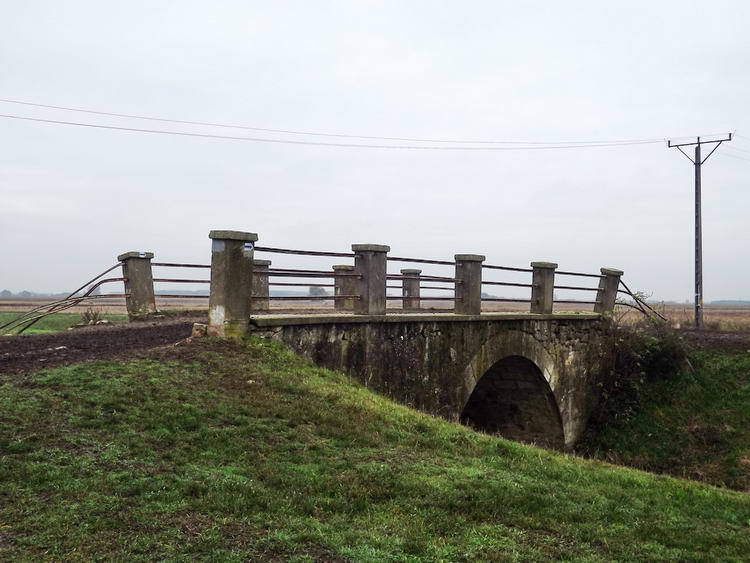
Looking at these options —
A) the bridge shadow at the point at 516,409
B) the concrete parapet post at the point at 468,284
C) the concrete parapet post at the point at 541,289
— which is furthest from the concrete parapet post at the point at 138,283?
the concrete parapet post at the point at 541,289

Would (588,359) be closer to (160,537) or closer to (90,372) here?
(90,372)

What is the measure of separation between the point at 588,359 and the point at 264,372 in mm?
11170

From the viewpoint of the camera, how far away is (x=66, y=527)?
431 cm

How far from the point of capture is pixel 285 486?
215 inches

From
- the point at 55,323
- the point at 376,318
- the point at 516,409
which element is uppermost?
the point at 376,318

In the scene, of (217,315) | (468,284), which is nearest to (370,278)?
(217,315)

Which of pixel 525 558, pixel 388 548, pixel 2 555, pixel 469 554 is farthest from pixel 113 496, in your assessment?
pixel 525 558

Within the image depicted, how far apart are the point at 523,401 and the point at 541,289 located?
285 cm

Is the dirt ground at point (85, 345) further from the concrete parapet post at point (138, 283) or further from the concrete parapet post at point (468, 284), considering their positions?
the concrete parapet post at point (468, 284)

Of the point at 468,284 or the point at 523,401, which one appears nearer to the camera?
the point at 468,284

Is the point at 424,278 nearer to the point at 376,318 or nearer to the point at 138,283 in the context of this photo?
the point at 376,318

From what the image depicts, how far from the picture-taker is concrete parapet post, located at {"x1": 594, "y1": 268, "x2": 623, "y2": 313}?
18.1m

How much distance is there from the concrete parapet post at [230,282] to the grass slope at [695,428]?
9919 mm

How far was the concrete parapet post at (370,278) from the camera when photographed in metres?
10.7
